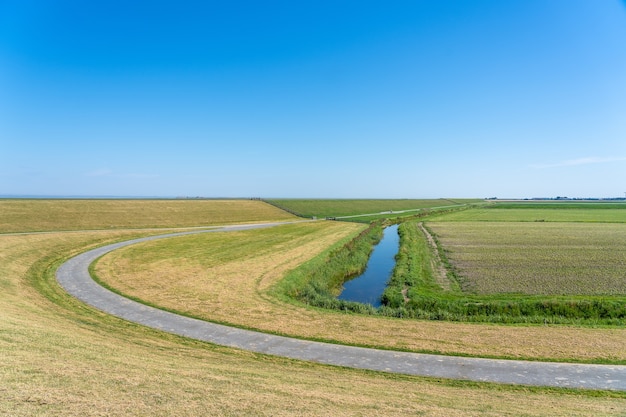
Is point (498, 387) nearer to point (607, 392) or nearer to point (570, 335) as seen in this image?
point (607, 392)

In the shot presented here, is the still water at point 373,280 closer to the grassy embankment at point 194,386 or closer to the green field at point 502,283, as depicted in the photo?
the green field at point 502,283

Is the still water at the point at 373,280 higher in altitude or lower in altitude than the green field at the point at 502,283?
lower

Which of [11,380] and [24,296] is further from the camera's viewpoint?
[24,296]

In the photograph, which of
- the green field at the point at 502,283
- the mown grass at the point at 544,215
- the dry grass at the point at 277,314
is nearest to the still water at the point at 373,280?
the green field at the point at 502,283

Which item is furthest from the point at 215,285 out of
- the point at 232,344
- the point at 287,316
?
the point at 232,344

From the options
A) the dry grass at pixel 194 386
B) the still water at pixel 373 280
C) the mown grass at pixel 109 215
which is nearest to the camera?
the dry grass at pixel 194 386

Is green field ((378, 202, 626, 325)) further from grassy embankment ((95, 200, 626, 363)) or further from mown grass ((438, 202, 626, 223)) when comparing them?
mown grass ((438, 202, 626, 223))
